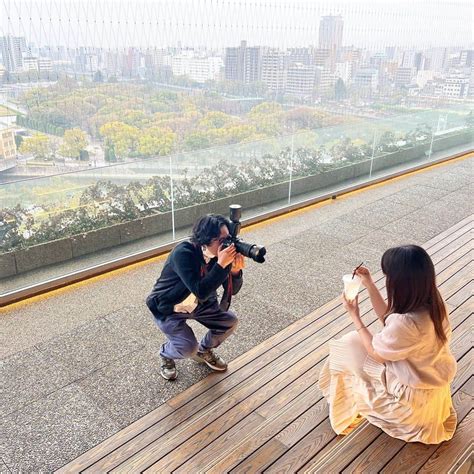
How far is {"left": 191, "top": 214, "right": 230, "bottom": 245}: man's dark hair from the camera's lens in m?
2.12

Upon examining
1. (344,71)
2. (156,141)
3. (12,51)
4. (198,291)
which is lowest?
(198,291)

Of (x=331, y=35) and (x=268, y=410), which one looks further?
(x=331, y=35)

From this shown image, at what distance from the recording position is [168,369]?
245 centimetres

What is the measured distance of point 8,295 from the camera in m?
3.21

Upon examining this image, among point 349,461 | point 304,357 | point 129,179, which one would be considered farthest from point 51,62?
point 349,461

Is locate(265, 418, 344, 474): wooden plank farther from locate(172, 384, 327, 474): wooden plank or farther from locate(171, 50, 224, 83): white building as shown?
locate(171, 50, 224, 83): white building

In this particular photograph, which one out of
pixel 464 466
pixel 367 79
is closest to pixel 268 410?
pixel 464 466

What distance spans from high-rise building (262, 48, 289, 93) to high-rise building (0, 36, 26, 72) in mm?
2392

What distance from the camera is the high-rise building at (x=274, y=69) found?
475 cm

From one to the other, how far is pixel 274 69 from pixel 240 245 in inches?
129

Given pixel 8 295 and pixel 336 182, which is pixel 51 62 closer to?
pixel 8 295

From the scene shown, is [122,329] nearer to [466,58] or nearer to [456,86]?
[456,86]

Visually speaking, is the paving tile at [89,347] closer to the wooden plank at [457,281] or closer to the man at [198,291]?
the man at [198,291]

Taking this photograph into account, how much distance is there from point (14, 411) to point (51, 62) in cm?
225
